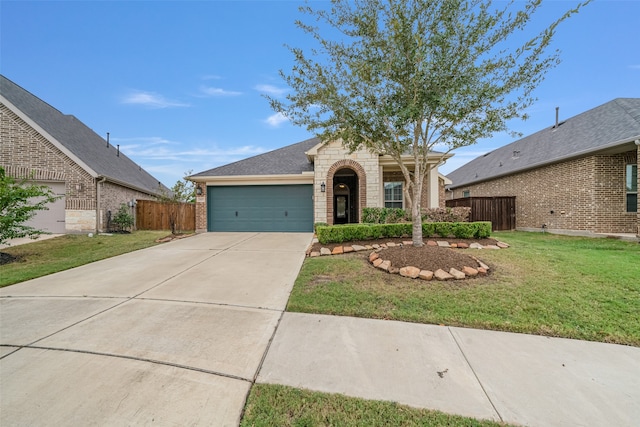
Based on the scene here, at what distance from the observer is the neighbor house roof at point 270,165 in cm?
1177

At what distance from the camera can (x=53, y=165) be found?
1133 centimetres

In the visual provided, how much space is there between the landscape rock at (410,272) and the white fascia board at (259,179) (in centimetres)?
734

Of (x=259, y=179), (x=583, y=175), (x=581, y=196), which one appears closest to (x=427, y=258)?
(x=259, y=179)

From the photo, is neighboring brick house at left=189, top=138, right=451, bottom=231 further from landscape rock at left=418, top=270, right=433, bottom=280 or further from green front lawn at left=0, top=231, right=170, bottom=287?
landscape rock at left=418, top=270, right=433, bottom=280

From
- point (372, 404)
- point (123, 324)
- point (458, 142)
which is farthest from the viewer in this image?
point (458, 142)

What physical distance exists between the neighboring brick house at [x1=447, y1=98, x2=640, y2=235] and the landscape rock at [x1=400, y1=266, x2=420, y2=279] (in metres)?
9.47

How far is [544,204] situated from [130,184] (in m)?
21.4

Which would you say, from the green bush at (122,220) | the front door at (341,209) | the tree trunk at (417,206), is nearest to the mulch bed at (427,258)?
the tree trunk at (417,206)

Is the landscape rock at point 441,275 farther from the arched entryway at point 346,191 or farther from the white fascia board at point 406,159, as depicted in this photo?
the white fascia board at point 406,159

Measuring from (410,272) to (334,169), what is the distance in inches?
277

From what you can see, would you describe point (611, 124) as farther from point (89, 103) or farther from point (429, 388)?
point (89, 103)

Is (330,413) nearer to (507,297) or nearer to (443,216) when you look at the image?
(507,297)

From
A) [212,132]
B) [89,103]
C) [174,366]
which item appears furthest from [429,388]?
[89,103]

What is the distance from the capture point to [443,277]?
4531 mm
